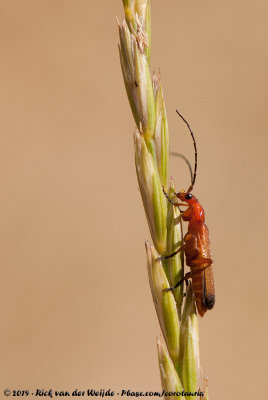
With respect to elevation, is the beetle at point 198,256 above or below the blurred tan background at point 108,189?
below

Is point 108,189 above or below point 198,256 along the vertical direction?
above

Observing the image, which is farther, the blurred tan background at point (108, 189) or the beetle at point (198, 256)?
the blurred tan background at point (108, 189)

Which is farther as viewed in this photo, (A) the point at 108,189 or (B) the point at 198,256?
(A) the point at 108,189

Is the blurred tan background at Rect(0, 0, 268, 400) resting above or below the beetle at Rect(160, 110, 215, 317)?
above

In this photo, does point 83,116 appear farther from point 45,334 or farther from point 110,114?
point 45,334
